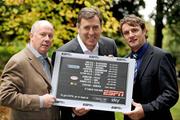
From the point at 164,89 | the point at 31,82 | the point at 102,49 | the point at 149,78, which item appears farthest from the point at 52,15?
the point at 164,89

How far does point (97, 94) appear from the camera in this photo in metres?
4.49

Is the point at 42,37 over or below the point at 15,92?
over

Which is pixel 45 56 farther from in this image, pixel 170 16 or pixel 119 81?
pixel 170 16

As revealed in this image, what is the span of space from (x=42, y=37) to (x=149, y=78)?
1.25 meters

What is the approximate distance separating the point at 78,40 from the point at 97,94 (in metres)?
0.76

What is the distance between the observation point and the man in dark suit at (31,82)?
14.5 feet

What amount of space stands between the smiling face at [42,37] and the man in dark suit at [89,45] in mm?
316

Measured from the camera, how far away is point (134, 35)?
14.9 feet

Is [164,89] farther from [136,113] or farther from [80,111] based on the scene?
[80,111]

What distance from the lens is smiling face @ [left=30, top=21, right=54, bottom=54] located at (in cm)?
461

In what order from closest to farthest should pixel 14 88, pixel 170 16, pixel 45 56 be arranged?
1. pixel 14 88
2. pixel 45 56
3. pixel 170 16

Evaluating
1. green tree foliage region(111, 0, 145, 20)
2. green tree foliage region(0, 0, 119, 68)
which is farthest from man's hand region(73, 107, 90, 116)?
green tree foliage region(111, 0, 145, 20)

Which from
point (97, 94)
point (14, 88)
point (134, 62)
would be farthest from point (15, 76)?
point (134, 62)

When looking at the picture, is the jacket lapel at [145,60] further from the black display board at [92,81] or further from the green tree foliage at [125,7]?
the green tree foliage at [125,7]
